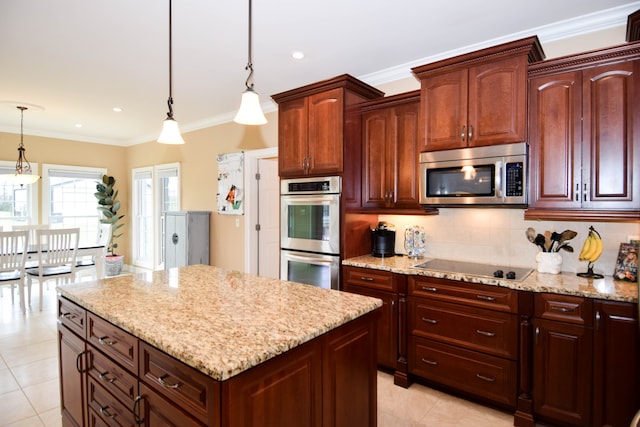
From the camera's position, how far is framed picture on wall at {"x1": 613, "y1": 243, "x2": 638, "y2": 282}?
2.15 metres

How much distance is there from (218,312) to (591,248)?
93.6 inches

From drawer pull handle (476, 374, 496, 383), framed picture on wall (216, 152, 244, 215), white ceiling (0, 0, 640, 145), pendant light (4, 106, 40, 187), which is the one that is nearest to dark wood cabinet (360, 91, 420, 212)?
white ceiling (0, 0, 640, 145)

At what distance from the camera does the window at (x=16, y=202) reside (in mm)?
5672

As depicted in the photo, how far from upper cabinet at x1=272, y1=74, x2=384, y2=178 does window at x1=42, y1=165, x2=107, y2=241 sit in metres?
5.09

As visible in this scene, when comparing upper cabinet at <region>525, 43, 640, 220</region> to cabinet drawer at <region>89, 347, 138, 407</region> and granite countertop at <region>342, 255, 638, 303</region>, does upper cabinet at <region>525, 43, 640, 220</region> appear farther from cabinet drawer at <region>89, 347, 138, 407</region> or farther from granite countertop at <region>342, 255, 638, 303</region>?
cabinet drawer at <region>89, 347, 138, 407</region>

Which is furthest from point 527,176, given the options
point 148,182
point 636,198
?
point 148,182

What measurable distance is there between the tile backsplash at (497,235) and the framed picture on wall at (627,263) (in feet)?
0.43

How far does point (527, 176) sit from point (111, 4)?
9.97 feet

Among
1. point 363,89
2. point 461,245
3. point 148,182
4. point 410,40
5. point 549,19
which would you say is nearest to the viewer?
point 549,19

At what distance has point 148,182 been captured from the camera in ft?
22.3

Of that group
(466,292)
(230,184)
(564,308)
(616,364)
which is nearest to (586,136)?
(564,308)

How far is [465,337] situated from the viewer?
7.89 feet

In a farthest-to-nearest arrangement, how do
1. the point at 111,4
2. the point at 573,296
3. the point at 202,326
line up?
the point at 111,4
the point at 573,296
the point at 202,326

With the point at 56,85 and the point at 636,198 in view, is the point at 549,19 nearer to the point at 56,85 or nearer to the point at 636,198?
the point at 636,198
